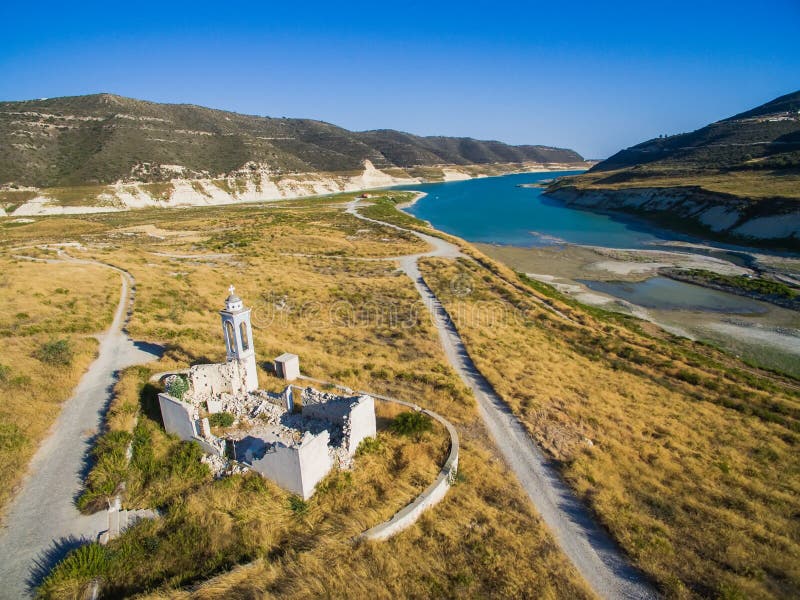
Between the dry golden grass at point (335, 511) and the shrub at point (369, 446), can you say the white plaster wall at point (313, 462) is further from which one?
the shrub at point (369, 446)

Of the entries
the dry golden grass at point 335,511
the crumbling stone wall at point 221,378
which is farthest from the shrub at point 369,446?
the crumbling stone wall at point 221,378

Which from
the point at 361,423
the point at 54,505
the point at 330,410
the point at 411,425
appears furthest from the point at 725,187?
the point at 54,505

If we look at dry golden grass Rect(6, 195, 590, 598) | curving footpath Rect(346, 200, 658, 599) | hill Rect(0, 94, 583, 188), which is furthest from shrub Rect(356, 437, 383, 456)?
hill Rect(0, 94, 583, 188)

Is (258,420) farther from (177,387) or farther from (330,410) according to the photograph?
(177,387)

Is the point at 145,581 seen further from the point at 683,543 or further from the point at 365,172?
the point at 365,172

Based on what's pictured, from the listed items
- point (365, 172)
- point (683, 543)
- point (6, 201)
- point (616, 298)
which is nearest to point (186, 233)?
point (6, 201)

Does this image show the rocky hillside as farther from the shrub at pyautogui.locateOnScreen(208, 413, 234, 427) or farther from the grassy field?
the shrub at pyautogui.locateOnScreen(208, 413, 234, 427)
